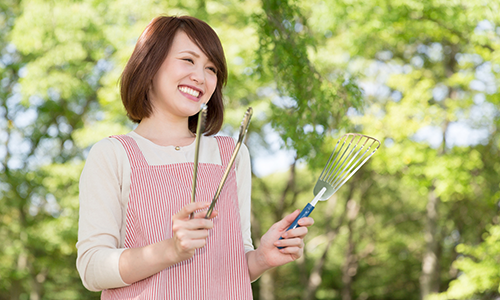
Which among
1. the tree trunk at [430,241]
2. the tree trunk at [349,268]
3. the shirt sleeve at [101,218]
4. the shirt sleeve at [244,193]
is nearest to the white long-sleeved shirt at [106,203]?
the shirt sleeve at [101,218]

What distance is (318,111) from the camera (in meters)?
2.52

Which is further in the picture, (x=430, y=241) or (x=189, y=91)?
(x=430, y=241)

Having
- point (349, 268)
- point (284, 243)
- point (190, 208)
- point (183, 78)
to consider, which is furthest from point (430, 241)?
point (190, 208)

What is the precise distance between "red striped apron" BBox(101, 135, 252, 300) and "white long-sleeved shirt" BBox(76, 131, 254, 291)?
0.9 inches

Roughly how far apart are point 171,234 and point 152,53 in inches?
18.3

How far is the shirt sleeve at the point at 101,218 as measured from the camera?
3.40 feet

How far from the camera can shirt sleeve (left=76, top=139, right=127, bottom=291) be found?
3.40 ft

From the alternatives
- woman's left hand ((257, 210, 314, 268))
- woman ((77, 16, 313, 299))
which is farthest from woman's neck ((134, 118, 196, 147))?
woman's left hand ((257, 210, 314, 268))

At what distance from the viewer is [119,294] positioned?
1.10m

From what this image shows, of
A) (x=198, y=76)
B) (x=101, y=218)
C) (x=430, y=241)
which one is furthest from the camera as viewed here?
(x=430, y=241)

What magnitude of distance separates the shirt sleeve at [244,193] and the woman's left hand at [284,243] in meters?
0.12

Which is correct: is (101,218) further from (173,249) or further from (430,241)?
(430,241)

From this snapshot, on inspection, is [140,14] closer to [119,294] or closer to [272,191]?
[119,294]

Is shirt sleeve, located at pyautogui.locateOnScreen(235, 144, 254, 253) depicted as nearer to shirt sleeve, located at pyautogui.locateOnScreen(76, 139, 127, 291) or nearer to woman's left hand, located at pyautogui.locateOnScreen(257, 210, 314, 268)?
woman's left hand, located at pyautogui.locateOnScreen(257, 210, 314, 268)
